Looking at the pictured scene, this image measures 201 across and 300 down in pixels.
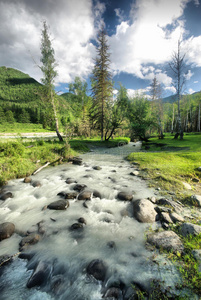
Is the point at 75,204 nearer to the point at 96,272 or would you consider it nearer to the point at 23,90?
the point at 96,272

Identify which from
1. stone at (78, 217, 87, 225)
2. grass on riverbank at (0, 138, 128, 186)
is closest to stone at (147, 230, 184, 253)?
stone at (78, 217, 87, 225)

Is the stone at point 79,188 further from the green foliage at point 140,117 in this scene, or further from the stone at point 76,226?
the green foliage at point 140,117

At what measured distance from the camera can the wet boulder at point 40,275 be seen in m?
2.33

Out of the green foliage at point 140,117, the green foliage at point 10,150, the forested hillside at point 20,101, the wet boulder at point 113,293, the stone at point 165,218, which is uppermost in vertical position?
the forested hillside at point 20,101

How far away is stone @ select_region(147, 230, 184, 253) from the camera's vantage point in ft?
8.37

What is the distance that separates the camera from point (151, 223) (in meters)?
3.53

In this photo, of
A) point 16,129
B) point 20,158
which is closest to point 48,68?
point 20,158

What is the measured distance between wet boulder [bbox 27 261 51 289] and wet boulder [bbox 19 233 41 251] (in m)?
0.66

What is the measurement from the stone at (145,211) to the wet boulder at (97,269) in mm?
1683

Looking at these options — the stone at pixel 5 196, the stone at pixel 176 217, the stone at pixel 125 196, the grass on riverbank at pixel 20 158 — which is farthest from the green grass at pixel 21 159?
the stone at pixel 176 217

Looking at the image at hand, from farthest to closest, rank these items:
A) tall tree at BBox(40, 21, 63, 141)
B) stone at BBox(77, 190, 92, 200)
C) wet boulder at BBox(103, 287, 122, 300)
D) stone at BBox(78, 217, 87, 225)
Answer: tall tree at BBox(40, 21, 63, 141) → stone at BBox(77, 190, 92, 200) → stone at BBox(78, 217, 87, 225) → wet boulder at BBox(103, 287, 122, 300)

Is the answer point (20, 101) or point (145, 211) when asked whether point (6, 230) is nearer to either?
point (145, 211)

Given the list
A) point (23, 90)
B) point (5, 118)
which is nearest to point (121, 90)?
point (5, 118)

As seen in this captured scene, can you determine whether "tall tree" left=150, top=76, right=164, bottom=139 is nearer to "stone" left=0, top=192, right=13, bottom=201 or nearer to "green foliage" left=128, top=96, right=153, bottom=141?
"green foliage" left=128, top=96, right=153, bottom=141
